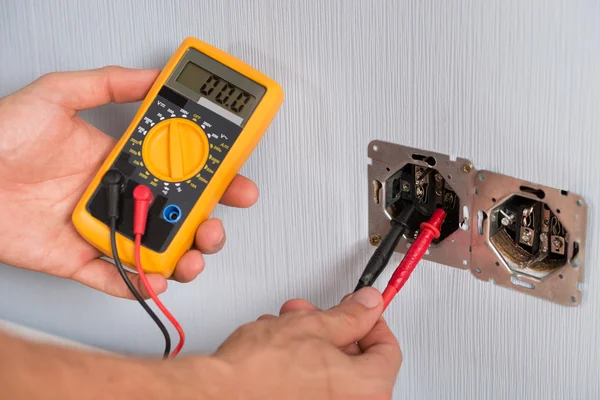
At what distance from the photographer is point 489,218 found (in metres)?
0.59

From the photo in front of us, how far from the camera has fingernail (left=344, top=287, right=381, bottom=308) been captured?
1.89ft

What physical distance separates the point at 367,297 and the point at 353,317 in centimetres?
3

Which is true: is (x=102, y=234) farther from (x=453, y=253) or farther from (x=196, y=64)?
(x=453, y=253)

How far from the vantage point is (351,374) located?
53 centimetres

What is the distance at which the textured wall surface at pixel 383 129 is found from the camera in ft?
1.73

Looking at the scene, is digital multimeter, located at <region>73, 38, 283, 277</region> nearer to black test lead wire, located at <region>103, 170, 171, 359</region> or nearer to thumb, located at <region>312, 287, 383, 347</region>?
black test lead wire, located at <region>103, 170, 171, 359</region>

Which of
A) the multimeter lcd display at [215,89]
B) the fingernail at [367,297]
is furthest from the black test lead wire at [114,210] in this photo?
the fingernail at [367,297]

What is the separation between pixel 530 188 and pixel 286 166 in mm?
239

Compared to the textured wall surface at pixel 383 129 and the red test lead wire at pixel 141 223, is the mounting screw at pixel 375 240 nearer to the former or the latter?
the textured wall surface at pixel 383 129

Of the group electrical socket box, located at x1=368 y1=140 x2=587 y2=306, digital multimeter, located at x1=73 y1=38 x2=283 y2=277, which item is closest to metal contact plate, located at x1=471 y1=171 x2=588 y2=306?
electrical socket box, located at x1=368 y1=140 x2=587 y2=306

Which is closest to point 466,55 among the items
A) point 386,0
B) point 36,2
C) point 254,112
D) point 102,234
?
point 386,0

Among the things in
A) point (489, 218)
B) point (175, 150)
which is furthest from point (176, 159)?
point (489, 218)

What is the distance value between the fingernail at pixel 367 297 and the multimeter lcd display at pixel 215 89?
0.18 meters

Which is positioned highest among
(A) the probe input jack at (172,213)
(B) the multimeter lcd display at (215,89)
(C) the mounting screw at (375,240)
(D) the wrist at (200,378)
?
(B) the multimeter lcd display at (215,89)
